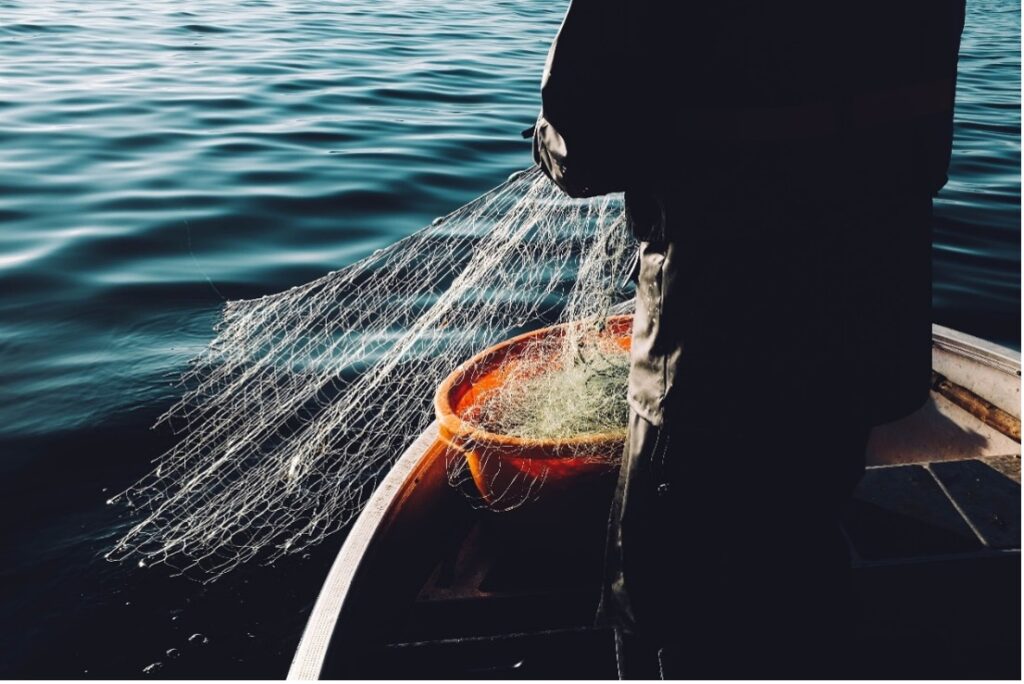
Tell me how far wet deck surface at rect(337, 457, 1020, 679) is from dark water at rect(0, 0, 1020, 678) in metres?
1.09

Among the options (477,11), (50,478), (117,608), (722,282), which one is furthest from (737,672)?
(477,11)

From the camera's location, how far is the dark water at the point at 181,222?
4113 millimetres

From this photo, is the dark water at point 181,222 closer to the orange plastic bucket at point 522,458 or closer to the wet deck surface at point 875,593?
the wet deck surface at point 875,593

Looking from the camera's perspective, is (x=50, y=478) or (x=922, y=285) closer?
(x=922, y=285)

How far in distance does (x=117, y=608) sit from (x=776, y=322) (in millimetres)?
3455

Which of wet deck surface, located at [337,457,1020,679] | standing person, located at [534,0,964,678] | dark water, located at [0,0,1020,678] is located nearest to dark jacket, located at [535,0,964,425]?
standing person, located at [534,0,964,678]

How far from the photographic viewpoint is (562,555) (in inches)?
138

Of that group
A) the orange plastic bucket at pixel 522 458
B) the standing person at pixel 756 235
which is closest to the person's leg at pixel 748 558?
the standing person at pixel 756 235

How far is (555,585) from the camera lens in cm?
346

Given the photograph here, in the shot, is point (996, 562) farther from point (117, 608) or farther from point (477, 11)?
point (477, 11)

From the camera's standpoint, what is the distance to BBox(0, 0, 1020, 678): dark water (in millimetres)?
4113

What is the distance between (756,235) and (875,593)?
1.77 m

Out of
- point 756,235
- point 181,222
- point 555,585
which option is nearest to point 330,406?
point 555,585

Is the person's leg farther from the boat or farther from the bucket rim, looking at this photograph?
the bucket rim
